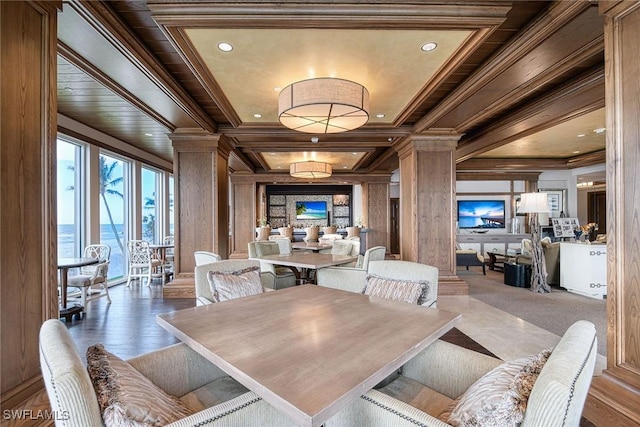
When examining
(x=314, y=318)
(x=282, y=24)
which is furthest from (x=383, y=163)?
(x=314, y=318)

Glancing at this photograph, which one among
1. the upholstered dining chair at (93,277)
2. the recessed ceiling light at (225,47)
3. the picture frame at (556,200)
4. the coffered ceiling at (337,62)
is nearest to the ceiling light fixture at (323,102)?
the coffered ceiling at (337,62)

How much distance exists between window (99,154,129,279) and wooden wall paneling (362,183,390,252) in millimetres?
6856

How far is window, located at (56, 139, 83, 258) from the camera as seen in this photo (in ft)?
16.1

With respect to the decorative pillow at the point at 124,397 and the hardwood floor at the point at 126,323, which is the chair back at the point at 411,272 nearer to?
the decorative pillow at the point at 124,397

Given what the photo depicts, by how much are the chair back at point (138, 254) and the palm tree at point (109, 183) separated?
749mm

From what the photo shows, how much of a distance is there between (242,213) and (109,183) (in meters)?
4.14

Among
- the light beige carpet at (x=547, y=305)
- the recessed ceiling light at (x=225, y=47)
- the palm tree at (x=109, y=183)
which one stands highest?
the recessed ceiling light at (x=225, y=47)

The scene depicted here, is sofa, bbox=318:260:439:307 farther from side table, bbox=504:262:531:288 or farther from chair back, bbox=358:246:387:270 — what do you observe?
side table, bbox=504:262:531:288

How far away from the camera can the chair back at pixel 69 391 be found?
0.72 metres

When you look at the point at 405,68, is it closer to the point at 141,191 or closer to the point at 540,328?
the point at 540,328

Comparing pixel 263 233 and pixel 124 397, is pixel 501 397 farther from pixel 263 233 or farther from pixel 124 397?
pixel 263 233

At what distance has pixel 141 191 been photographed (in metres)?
6.77

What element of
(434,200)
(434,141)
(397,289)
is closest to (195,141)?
(434,141)

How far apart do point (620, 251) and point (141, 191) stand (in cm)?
772
